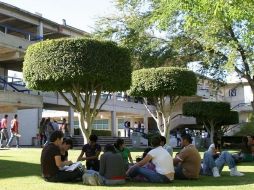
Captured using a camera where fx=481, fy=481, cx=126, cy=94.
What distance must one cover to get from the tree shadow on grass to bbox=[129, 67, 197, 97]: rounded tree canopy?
8.33m

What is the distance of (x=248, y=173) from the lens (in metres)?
13.9

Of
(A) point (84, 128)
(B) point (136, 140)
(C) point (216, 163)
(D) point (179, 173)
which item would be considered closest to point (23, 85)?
(B) point (136, 140)

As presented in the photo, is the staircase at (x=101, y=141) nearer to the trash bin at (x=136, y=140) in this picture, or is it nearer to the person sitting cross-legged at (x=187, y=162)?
the trash bin at (x=136, y=140)

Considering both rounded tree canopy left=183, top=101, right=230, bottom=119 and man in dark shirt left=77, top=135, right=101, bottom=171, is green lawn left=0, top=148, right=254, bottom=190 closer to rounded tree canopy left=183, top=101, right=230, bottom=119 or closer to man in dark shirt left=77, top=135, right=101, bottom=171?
man in dark shirt left=77, top=135, right=101, bottom=171

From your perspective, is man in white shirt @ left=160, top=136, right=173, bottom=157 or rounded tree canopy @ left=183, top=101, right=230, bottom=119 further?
rounded tree canopy @ left=183, top=101, right=230, bottom=119

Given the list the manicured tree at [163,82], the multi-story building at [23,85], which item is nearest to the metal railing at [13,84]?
the multi-story building at [23,85]

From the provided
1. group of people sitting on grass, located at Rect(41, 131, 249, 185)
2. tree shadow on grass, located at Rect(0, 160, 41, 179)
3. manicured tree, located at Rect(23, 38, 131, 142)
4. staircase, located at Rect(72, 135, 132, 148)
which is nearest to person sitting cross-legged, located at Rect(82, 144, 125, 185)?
group of people sitting on grass, located at Rect(41, 131, 249, 185)

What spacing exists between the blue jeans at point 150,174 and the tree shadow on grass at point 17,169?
111 inches

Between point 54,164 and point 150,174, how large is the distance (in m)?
2.24

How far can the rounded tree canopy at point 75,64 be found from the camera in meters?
15.9

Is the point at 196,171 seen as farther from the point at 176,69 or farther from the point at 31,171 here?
the point at 176,69

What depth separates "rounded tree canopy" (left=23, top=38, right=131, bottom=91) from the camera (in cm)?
1595

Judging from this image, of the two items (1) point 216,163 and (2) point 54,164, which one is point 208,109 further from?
(2) point 54,164

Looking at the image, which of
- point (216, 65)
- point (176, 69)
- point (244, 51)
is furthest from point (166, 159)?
point (216, 65)
